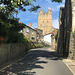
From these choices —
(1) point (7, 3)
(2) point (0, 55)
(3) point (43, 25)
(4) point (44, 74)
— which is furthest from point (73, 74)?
(3) point (43, 25)

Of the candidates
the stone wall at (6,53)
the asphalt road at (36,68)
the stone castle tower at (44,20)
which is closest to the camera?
the asphalt road at (36,68)

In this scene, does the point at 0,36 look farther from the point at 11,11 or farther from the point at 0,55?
the point at 11,11

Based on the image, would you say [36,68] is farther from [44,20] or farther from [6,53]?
[44,20]

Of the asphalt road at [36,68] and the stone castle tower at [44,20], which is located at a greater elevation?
the stone castle tower at [44,20]

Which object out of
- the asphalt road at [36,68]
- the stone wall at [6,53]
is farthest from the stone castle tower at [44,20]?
the asphalt road at [36,68]

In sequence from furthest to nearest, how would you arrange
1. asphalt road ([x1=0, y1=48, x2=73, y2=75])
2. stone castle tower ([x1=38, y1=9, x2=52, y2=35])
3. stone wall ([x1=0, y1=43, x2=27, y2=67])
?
stone castle tower ([x1=38, y1=9, x2=52, y2=35]) < stone wall ([x1=0, y1=43, x2=27, y2=67]) < asphalt road ([x1=0, y1=48, x2=73, y2=75])

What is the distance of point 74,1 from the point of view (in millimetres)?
15602

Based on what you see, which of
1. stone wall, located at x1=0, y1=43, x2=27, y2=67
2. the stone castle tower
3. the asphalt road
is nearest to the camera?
the asphalt road

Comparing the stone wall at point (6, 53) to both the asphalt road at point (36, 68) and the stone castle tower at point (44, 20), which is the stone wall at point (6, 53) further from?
the stone castle tower at point (44, 20)

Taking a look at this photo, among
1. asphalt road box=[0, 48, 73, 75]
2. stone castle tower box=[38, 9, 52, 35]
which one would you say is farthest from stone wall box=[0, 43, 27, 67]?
stone castle tower box=[38, 9, 52, 35]

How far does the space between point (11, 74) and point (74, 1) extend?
41.2 feet

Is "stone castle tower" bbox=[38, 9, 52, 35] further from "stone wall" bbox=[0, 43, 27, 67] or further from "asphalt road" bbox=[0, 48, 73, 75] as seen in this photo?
"asphalt road" bbox=[0, 48, 73, 75]

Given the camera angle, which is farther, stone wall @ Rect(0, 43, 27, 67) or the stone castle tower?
the stone castle tower

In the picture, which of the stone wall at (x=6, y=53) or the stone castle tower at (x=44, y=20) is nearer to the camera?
the stone wall at (x=6, y=53)
